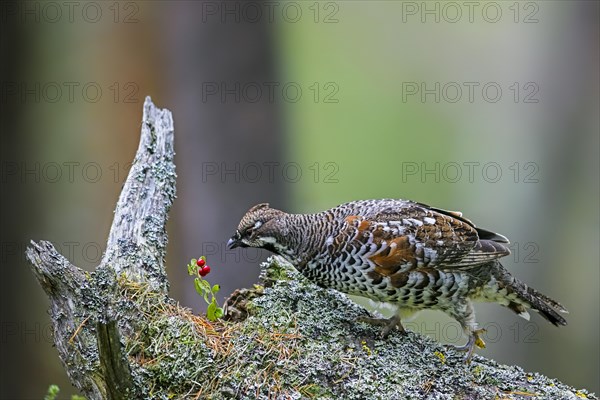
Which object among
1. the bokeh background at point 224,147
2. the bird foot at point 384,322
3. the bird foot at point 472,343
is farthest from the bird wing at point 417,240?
the bokeh background at point 224,147

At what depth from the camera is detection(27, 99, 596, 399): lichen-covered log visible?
4.39 metres

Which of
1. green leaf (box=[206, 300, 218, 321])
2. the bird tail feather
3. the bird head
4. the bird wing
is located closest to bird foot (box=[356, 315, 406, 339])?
the bird wing

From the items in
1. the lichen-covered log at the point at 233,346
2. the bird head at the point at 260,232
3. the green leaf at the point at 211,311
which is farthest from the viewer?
the bird head at the point at 260,232

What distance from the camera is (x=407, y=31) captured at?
63.6 feet

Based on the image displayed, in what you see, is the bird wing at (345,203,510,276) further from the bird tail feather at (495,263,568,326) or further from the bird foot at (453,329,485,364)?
the bird foot at (453,329,485,364)

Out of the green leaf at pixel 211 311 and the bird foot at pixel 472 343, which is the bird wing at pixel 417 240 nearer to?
the bird foot at pixel 472 343

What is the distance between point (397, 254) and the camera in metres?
5.34

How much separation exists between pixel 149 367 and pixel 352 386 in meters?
1.30

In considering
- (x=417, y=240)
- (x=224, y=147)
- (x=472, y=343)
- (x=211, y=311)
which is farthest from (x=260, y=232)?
(x=224, y=147)

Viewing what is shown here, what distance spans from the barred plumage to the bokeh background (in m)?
3.05

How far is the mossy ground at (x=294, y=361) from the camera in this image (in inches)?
175

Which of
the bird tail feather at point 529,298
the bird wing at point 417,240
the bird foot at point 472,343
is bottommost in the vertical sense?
the bird foot at point 472,343

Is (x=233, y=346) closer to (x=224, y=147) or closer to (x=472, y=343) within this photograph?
(x=472, y=343)

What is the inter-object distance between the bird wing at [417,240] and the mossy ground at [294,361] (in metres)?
0.56
